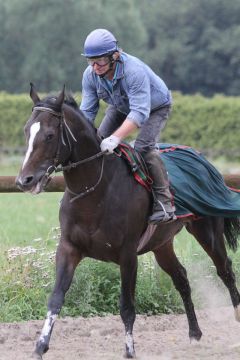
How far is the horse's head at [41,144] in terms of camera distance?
5.58 metres

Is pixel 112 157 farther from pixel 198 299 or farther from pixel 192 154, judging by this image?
pixel 198 299

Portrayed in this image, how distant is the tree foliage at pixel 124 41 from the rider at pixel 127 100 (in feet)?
197

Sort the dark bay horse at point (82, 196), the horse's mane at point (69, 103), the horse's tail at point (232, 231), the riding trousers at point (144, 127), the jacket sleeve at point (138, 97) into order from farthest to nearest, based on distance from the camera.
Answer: the horse's tail at point (232, 231)
the riding trousers at point (144, 127)
the jacket sleeve at point (138, 97)
the horse's mane at point (69, 103)
the dark bay horse at point (82, 196)

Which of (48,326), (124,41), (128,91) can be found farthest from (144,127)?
(124,41)

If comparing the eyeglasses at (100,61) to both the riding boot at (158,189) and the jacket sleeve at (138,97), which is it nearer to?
the jacket sleeve at (138,97)

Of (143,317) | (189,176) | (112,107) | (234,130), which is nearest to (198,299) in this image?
(143,317)

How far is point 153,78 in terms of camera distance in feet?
21.6

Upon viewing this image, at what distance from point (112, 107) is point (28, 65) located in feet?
212

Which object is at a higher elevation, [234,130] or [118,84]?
[118,84]

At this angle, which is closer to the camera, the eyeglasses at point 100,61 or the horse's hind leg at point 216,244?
the eyeglasses at point 100,61

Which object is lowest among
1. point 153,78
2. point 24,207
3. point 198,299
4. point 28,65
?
point 28,65

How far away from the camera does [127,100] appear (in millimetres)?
6461

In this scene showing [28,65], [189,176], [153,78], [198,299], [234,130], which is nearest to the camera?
[153,78]

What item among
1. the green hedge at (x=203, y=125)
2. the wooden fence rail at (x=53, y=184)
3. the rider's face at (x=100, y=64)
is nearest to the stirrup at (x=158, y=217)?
the rider's face at (x=100, y=64)
